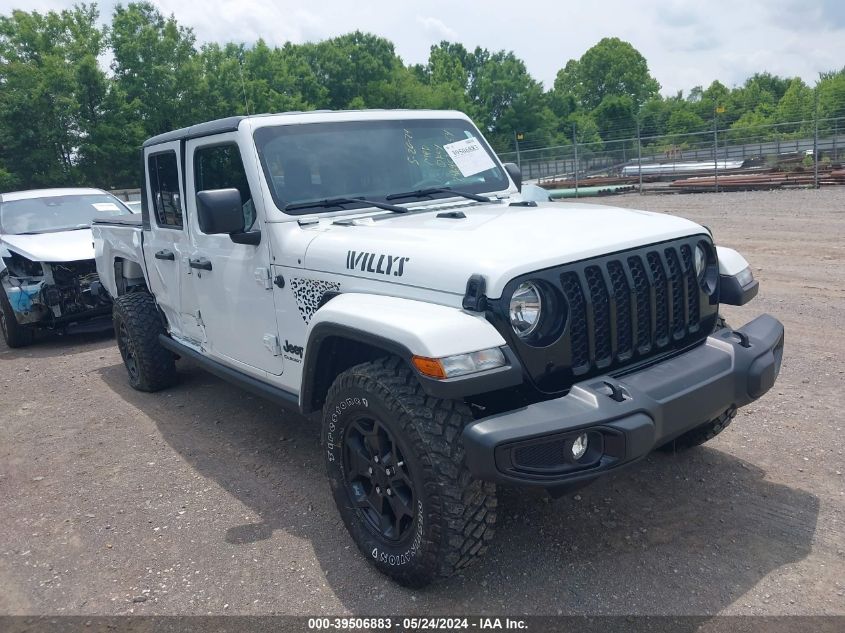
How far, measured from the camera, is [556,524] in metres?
3.44

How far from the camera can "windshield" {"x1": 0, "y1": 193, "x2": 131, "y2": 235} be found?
8602mm

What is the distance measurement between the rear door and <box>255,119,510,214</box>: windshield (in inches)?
43.0

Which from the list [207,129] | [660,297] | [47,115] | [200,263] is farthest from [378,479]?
[47,115]

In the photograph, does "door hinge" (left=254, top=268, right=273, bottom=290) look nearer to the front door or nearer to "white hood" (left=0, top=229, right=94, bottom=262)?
the front door

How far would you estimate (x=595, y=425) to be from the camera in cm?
252

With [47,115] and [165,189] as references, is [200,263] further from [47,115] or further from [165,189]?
[47,115]

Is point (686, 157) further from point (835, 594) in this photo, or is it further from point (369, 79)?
point (369, 79)

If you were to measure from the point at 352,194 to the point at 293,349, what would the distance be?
940mm

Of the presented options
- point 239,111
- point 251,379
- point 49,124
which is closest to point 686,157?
point 239,111

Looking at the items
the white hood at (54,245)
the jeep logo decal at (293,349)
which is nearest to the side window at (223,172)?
the jeep logo decal at (293,349)

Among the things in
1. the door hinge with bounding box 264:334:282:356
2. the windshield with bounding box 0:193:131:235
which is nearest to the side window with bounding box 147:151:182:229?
the door hinge with bounding box 264:334:282:356

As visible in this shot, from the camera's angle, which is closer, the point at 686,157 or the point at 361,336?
the point at 361,336

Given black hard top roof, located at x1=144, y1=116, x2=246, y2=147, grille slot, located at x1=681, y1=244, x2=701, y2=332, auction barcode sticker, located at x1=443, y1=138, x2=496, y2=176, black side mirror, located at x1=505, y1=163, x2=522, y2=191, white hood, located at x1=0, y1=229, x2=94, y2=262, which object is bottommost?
grille slot, located at x1=681, y1=244, x2=701, y2=332

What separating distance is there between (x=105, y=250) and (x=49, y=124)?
2242 centimetres
